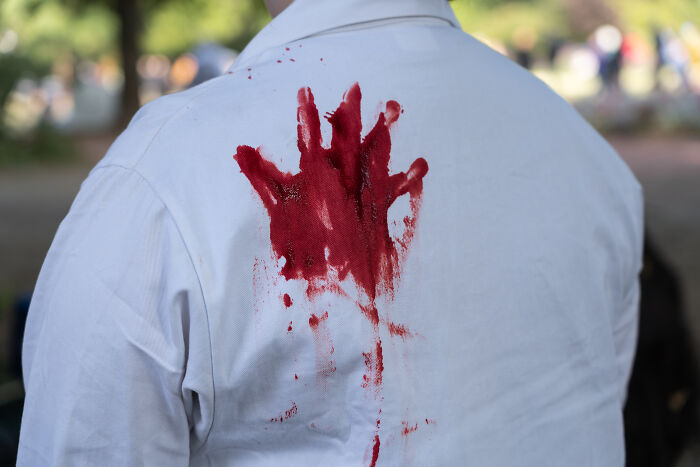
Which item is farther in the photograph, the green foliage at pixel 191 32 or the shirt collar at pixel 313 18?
the green foliage at pixel 191 32

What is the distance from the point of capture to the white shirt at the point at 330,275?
844 millimetres

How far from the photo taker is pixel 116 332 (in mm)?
836

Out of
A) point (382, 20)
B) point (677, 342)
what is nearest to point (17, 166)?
point (677, 342)

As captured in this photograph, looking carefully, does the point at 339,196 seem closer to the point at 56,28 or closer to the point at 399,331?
the point at 399,331

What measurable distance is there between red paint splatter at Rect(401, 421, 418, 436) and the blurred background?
41.1 inches

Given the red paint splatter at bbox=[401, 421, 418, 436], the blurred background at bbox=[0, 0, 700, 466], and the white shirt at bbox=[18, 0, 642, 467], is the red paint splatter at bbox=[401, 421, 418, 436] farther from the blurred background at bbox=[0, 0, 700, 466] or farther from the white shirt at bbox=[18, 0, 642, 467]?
the blurred background at bbox=[0, 0, 700, 466]

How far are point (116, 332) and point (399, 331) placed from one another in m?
0.30

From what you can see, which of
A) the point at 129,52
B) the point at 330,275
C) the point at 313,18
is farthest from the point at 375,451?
the point at 129,52

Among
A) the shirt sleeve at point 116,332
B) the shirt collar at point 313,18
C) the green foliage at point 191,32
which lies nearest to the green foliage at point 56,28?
the green foliage at point 191,32

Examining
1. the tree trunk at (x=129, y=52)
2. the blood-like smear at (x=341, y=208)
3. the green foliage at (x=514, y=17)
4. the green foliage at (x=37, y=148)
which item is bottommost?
the green foliage at (x=514, y=17)

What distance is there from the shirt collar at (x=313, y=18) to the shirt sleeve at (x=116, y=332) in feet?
0.80

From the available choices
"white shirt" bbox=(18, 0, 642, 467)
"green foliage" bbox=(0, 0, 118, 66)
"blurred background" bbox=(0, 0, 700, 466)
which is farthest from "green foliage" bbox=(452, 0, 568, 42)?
"white shirt" bbox=(18, 0, 642, 467)

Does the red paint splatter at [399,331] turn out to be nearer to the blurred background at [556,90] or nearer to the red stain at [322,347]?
the red stain at [322,347]

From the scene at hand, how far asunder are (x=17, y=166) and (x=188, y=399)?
1254 cm
